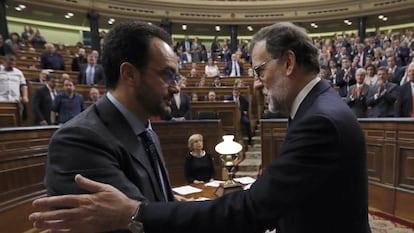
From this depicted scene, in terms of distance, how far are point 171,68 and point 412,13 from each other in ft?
52.6

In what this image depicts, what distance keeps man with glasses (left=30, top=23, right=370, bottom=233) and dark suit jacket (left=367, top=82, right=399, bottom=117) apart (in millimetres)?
3609

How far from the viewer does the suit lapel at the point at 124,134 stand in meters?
0.99

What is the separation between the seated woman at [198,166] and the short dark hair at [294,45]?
9.27ft

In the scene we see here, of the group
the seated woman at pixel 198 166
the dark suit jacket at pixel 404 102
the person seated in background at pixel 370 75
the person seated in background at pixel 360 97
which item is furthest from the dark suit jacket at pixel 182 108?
the dark suit jacket at pixel 404 102

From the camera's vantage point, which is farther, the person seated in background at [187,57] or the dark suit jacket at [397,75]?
the person seated in background at [187,57]

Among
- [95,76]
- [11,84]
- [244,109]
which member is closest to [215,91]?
[244,109]

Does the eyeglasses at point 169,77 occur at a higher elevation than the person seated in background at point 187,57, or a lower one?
lower

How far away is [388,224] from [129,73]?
3444 millimetres

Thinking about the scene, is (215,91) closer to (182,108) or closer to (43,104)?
(182,108)

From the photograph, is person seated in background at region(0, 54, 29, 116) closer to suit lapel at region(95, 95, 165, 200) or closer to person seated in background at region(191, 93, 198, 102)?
person seated in background at region(191, 93, 198, 102)

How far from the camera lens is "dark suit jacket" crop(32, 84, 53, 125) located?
4809 mm

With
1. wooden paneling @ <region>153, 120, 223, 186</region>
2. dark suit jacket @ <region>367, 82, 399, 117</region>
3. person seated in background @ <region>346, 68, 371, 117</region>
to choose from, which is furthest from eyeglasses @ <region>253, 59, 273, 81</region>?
wooden paneling @ <region>153, 120, 223, 186</region>

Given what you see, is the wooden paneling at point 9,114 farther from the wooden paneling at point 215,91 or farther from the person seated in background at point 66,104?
the wooden paneling at point 215,91

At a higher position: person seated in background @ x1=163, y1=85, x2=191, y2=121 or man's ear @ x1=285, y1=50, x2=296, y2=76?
man's ear @ x1=285, y1=50, x2=296, y2=76
